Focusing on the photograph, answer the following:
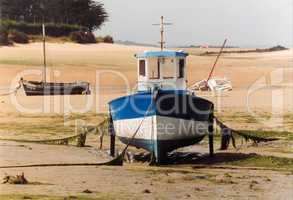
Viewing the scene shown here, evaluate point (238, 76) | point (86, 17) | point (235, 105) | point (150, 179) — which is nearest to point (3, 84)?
point (235, 105)

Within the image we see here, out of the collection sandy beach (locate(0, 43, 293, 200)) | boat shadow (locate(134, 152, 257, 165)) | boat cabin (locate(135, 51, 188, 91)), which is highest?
boat cabin (locate(135, 51, 188, 91))

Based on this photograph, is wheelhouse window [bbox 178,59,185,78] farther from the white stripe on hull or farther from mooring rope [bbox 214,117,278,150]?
mooring rope [bbox 214,117,278,150]

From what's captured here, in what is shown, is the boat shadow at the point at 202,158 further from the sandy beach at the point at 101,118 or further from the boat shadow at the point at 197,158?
the sandy beach at the point at 101,118

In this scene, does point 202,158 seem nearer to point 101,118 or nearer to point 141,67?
point 141,67

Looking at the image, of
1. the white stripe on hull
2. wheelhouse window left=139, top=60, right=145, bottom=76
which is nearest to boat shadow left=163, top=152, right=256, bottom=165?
the white stripe on hull

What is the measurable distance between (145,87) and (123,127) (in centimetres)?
104

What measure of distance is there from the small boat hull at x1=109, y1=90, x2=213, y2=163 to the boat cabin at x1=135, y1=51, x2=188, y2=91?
90 cm

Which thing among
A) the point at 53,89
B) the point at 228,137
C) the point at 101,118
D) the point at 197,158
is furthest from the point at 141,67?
the point at 53,89

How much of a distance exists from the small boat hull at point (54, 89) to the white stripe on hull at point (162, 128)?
15.8 meters

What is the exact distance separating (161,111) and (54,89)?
59.5ft

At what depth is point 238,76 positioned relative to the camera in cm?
4238

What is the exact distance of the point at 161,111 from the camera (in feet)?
44.9

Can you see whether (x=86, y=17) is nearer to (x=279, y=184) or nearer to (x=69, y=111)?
(x=69, y=111)

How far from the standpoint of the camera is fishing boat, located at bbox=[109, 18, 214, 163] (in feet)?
45.1
